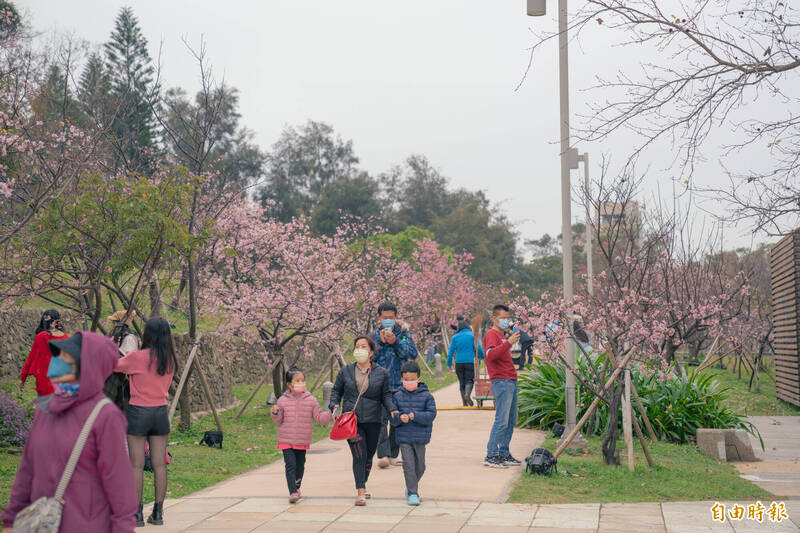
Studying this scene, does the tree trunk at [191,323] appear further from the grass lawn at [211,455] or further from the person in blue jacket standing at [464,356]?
the person in blue jacket standing at [464,356]

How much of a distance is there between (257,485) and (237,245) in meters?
9.64

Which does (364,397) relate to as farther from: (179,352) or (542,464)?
(179,352)

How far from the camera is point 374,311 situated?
65.4ft

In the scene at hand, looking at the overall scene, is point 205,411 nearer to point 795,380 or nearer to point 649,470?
point 649,470

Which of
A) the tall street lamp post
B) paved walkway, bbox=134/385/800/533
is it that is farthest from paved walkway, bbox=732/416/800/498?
the tall street lamp post

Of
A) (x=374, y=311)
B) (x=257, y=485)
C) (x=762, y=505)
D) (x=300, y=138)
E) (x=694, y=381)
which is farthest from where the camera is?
(x=300, y=138)

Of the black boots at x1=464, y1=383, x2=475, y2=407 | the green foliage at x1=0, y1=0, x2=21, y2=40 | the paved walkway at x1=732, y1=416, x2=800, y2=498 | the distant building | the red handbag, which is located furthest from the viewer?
the black boots at x1=464, y1=383, x2=475, y2=407

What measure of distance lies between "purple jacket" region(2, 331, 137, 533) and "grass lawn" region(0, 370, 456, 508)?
4.95 m

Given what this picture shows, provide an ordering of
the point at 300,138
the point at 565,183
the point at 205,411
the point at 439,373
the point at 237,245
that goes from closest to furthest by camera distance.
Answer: the point at 565,183
the point at 205,411
the point at 237,245
the point at 439,373
the point at 300,138

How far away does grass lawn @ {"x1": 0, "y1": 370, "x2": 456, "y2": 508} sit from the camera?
30.2ft

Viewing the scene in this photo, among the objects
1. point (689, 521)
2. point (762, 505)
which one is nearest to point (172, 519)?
point (689, 521)

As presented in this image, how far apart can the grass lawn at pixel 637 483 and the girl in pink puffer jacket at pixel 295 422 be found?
84.0 inches

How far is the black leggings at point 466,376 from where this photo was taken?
16.2 m

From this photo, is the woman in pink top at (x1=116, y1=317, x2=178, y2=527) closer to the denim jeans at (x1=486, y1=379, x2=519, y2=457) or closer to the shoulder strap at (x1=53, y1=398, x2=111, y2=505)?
the shoulder strap at (x1=53, y1=398, x2=111, y2=505)
